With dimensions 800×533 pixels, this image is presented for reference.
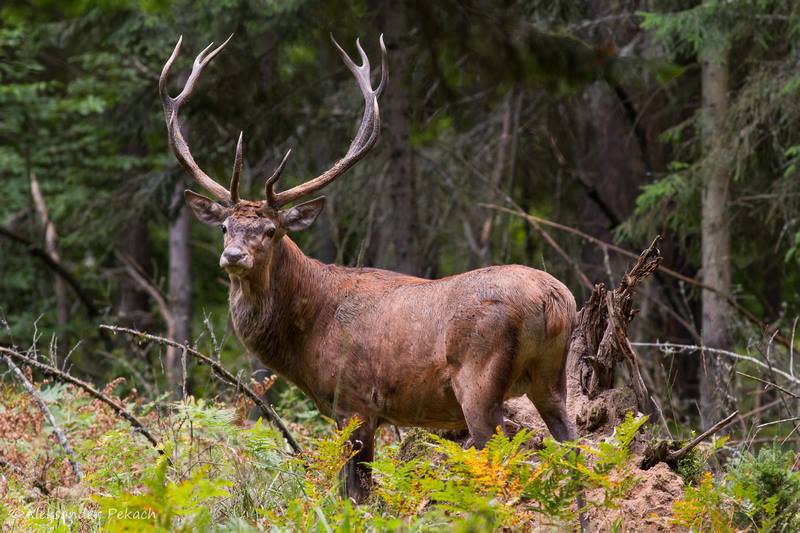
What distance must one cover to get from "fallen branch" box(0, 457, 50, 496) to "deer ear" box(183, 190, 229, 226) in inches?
80.4

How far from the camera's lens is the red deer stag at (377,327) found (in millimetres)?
6250

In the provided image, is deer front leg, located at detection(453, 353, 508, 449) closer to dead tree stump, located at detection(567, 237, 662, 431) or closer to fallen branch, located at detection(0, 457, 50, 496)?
dead tree stump, located at detection(567, 237, 662, 431)

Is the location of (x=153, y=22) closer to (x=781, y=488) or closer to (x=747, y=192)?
(x=747, y=192)

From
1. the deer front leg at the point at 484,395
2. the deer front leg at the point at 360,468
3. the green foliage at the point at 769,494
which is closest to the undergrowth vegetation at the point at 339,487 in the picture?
the green foliage at the point at 769,494

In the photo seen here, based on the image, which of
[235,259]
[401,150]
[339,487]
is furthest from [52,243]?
[339,487]

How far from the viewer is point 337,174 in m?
7.71

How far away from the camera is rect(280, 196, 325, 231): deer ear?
7.59m

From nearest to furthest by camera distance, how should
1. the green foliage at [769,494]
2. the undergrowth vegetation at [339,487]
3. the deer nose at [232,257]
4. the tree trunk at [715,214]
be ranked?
the undergrowth vegetation at [339,487] < the green foliage at [769,494] < the deer nose at [232,257] < the tree trunk at [715,214]

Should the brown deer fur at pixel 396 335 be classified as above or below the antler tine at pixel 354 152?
below

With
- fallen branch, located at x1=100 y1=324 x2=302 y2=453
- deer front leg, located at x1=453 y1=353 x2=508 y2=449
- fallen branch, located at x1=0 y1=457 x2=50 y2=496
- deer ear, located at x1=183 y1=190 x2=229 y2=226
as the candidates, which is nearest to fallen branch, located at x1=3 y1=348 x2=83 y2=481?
fallen branch, located at x1=0 y1=457 x2=50 y2=496

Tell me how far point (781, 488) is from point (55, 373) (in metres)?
4.32

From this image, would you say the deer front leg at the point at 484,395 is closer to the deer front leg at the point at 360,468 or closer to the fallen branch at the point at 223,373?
the deer front leg at the point at 360,468

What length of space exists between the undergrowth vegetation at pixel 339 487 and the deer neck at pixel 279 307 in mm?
456

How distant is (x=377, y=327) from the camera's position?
698cm
